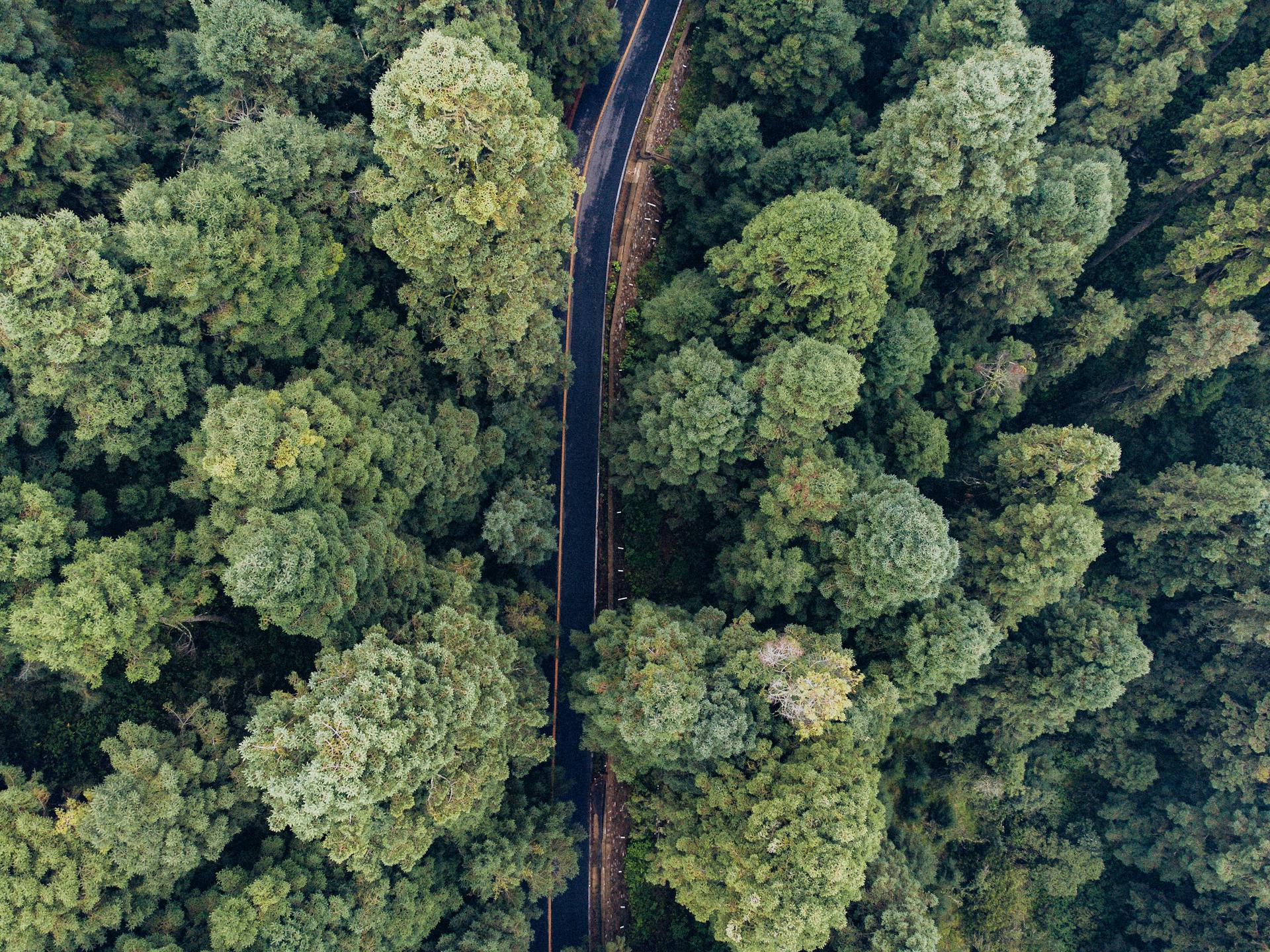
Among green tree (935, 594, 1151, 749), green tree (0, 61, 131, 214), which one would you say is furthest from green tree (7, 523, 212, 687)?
green tree (935, 594, 1151, 749)

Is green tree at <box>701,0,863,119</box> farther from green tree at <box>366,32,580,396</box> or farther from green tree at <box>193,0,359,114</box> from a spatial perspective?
green tree at <box>193,0,359,114</box>

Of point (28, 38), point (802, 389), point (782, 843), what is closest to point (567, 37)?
point (802, 389)

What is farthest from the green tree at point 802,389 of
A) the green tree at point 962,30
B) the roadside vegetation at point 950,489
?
the green tree at point 962,30

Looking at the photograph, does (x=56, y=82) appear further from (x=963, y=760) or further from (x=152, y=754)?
(x=963, y=760)

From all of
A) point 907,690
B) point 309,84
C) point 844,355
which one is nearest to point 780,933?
point 907,690

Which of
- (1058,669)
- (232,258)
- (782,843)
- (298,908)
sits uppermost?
(232,258)

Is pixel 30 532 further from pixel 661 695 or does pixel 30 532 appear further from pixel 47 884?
pixel 661 695

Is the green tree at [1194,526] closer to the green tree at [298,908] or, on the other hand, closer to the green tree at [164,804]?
the green tree at [298,908]
